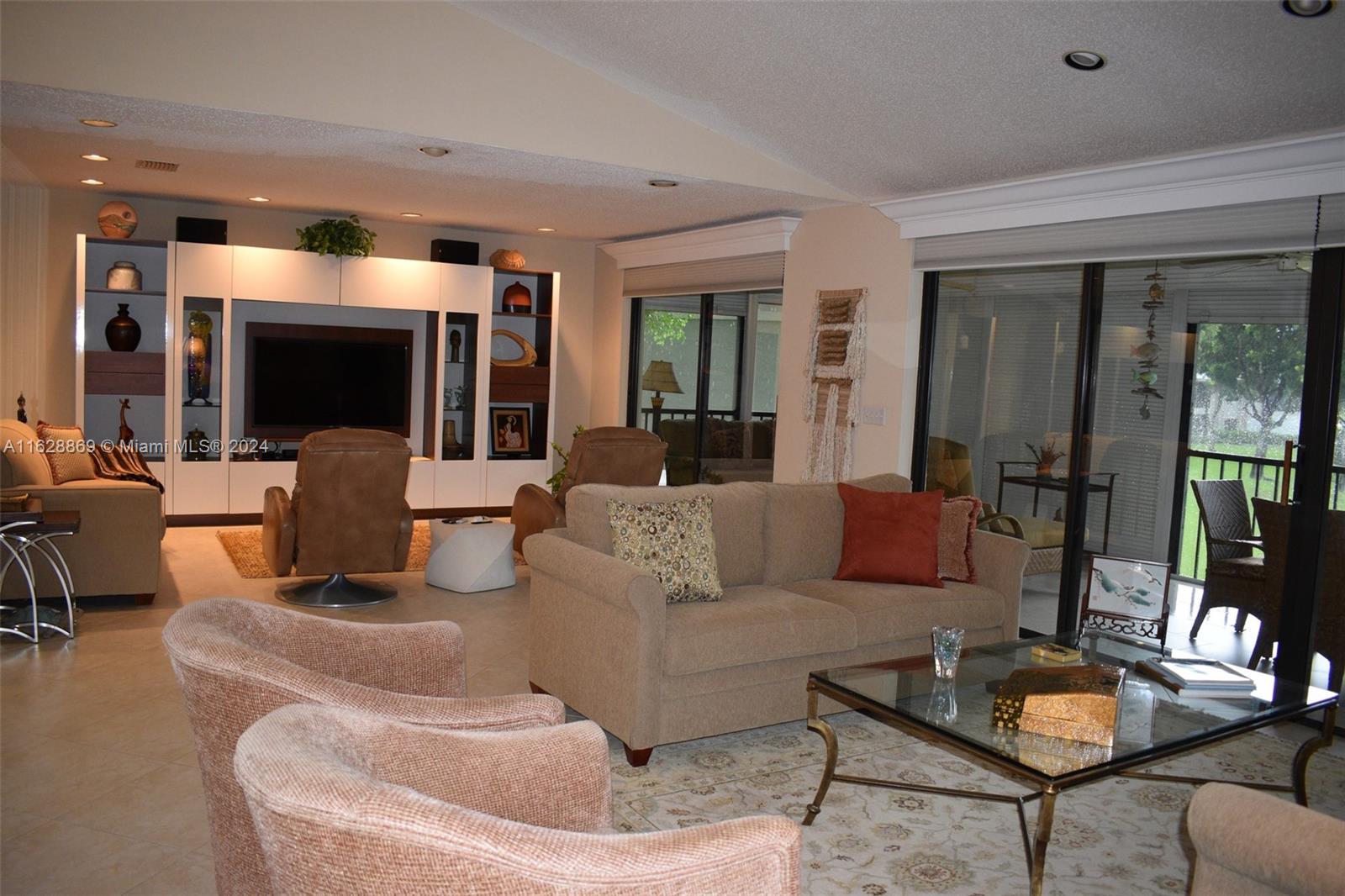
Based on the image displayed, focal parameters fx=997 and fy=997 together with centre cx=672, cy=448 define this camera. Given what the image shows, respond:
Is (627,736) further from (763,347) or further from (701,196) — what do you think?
(763,347)

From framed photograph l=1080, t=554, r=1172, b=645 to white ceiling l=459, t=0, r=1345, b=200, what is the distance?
182 cm

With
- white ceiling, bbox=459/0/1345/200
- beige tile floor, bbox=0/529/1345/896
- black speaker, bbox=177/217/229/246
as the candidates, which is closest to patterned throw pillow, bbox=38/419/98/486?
beige tile floor, bbox=0/529/1345/896

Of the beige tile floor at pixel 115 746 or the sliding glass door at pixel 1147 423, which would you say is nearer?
the beige tile floor at pixel 115 746

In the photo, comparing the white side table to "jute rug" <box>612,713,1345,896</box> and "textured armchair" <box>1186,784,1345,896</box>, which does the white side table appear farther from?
"textured armchair" <box>1186,784,1345,896</box>

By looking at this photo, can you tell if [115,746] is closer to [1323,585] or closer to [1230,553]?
[1230,553]

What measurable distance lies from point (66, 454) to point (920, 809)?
457 centimetres

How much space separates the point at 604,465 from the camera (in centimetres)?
591

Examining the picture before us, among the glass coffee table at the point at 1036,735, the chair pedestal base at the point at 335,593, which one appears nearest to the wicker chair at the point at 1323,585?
the glass coffee table at the point at 1036,735

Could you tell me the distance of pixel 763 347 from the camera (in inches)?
293

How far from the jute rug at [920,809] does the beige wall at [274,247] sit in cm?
589

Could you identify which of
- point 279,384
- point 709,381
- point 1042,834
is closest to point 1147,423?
point 1042,834

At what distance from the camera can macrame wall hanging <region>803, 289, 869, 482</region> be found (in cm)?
620

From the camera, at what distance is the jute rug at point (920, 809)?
113 inches

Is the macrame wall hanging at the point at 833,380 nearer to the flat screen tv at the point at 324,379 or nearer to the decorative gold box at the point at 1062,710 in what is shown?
the decorative gold box at the point at 1062,710
